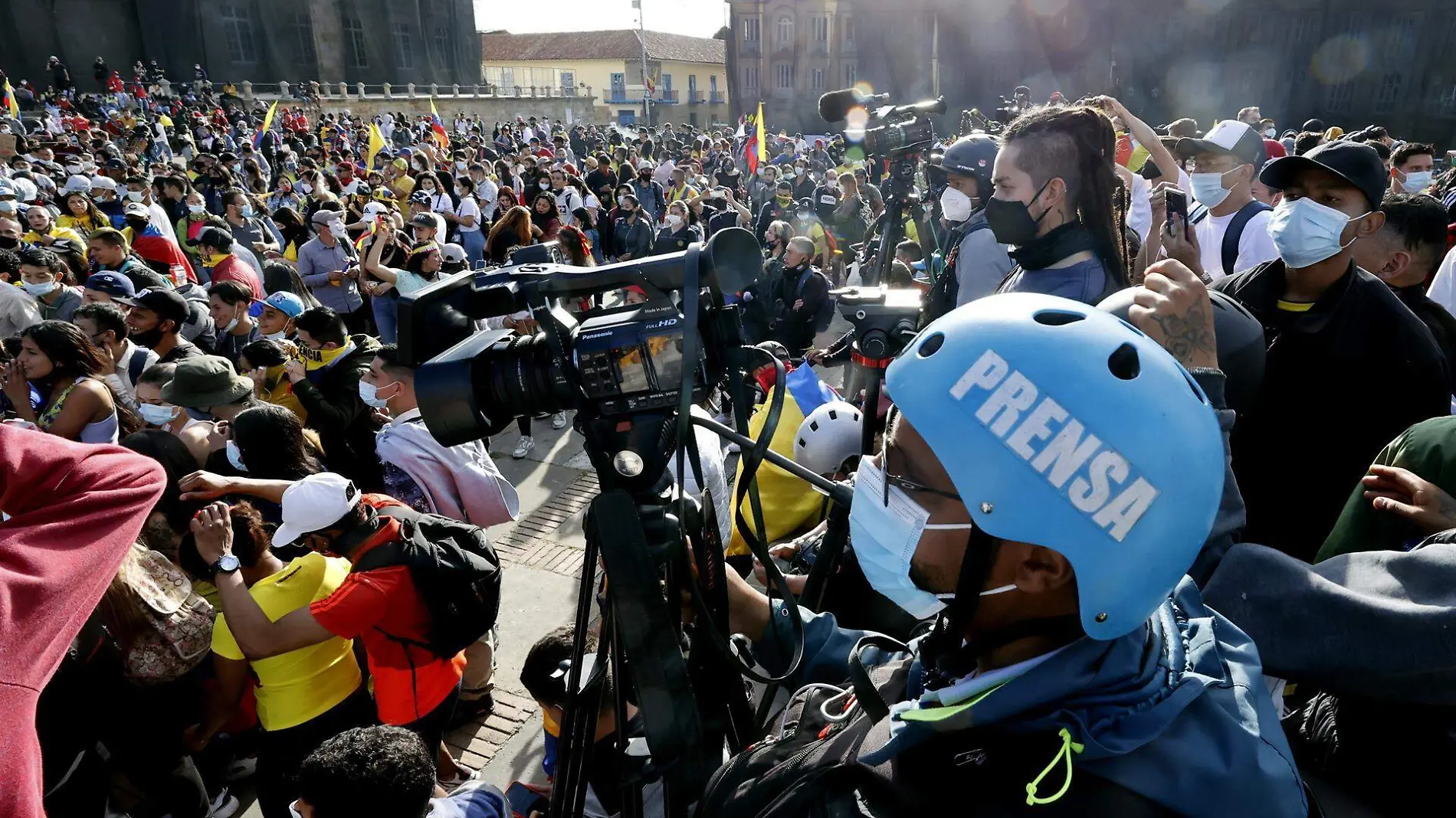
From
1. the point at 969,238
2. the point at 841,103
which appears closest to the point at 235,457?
the point at 969,238

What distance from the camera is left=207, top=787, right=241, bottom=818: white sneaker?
10.9ft

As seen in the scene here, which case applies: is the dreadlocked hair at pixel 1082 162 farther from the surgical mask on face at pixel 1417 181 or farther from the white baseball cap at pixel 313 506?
the surgical mask on face at pixel 1417 181

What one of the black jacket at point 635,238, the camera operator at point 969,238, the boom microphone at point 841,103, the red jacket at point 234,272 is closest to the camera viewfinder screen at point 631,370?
the camera operator at point 969,238

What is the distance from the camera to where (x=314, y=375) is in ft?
15.1

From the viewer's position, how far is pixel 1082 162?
8.99 ft

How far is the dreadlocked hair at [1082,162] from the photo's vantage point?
2.73 metres

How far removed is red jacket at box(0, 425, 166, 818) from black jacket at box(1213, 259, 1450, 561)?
10.2 ft

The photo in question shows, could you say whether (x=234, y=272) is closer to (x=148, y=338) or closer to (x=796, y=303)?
(x=148, y=338)

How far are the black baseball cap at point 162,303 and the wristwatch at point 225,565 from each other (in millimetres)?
3012

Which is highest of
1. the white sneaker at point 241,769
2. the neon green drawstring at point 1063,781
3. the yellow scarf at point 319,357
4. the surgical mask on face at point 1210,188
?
the surgical mask on face at point 1210,188

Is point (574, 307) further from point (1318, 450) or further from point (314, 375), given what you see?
point (314, 375)

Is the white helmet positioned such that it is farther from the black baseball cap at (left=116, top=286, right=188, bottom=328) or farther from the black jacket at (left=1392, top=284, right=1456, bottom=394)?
the black baseball cap at (left=116, top=286, right=188, bottom=328)

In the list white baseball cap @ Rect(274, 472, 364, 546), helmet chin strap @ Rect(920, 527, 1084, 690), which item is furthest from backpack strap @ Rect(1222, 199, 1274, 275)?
white baseball cap @ Rect(274, 472, 364, 546)

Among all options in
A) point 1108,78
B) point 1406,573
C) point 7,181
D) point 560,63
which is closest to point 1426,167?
point 1406,573
